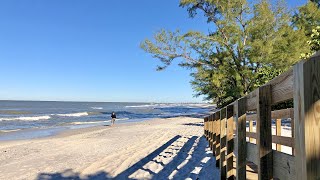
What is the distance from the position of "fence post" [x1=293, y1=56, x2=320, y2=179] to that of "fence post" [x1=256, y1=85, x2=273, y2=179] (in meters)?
0.83

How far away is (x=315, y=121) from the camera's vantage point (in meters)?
1.55

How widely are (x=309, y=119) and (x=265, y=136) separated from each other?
935 millimetres

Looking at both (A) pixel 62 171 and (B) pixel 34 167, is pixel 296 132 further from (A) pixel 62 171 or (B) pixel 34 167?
(B) pixel 34 167

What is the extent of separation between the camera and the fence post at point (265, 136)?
8.09ft

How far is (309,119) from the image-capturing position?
157cm

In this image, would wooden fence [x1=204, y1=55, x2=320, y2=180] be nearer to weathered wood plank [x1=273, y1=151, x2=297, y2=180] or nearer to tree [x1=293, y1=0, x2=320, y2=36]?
weathered wood plank [x1=273, y1=151, x2=297, y2=180]

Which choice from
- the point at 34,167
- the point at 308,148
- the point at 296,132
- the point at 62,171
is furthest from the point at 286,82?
the point at 34,167

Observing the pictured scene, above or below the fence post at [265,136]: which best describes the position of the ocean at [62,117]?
below

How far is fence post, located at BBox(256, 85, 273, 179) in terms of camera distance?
247 centimetres

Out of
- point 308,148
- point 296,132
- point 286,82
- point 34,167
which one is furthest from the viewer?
point 34,167

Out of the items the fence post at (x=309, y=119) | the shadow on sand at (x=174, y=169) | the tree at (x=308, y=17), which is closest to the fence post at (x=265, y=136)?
the fence post at (x=309, y=119)

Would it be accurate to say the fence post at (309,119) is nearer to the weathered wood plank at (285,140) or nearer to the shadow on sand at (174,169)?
the weathered wood plank at (285,140)

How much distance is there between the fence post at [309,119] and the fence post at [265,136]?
2.72 feet

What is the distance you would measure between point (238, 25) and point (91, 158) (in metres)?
12.6
